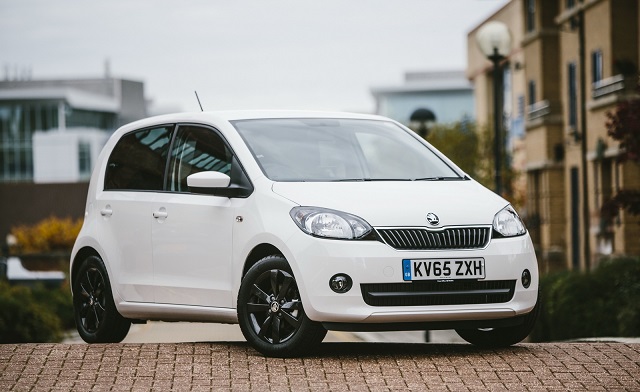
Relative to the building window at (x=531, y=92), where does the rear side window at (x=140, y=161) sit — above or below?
below

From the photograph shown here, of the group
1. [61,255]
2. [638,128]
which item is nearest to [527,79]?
[638,128]

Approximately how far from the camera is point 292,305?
9641 mm

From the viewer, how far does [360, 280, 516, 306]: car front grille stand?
945 cm

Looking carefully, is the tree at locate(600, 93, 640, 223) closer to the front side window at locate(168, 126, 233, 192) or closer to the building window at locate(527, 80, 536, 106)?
the front side window at locate(168, 126, 233, 192)

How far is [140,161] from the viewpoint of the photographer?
11891 mm

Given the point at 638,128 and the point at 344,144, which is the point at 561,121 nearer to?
the point at 638,128

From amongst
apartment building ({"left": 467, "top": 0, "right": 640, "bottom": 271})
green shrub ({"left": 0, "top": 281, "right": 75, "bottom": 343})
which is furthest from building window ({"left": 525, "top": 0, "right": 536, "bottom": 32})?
green shrub ({"left": 0, "top": 281, "right": 75, "bottom": 343})

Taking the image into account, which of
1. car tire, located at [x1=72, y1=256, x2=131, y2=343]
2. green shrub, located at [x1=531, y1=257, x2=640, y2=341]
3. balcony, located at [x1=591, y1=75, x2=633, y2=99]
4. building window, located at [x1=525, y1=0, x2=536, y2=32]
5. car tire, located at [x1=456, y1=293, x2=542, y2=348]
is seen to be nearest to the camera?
car tire, located at [x1=456, y1=293, x2=542, y2=348]

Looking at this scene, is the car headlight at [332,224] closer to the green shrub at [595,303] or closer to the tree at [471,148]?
the green shrub at [595,303]

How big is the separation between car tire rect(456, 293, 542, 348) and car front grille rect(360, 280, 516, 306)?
2.15ft

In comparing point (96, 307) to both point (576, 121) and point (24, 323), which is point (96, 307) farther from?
point (576, 121)

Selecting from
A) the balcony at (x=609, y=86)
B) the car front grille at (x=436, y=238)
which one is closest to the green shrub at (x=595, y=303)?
the car front grille at (x=436, y=238)

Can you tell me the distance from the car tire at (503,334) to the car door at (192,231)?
5.82ft

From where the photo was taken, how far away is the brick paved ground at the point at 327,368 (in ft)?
28.6
